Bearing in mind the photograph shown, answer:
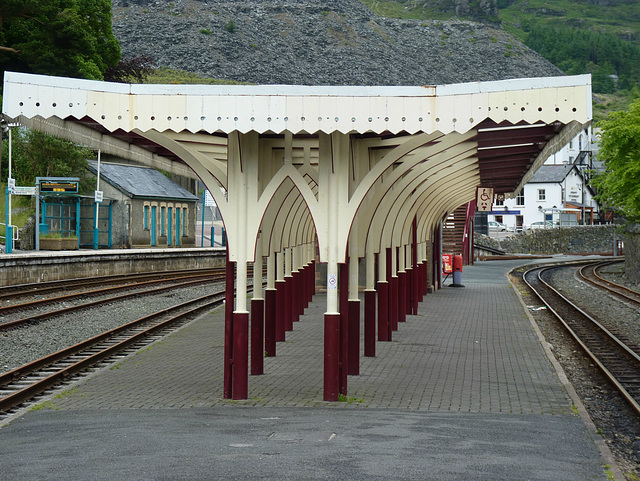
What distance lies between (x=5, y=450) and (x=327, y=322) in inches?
143

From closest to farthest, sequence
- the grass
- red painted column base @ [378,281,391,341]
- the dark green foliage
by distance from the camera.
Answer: red painted column base @ [378,281,391,341], the dark green foliage, the grass

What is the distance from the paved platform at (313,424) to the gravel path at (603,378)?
0.38 metres

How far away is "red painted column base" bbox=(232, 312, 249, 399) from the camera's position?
923 centimetres

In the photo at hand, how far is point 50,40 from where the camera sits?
44375mm

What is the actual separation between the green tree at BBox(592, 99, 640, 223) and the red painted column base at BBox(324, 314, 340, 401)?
24795 millimetres

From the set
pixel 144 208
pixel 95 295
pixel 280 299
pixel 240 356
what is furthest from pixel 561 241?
pixel 240 356

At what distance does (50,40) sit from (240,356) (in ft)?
129

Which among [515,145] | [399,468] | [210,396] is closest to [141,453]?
[399,468]

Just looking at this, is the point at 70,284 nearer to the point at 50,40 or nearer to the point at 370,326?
the point at 370,326

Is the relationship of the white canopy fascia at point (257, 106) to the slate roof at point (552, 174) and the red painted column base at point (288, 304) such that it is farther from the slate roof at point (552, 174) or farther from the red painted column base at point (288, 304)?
the slate roof at point (552, 174)

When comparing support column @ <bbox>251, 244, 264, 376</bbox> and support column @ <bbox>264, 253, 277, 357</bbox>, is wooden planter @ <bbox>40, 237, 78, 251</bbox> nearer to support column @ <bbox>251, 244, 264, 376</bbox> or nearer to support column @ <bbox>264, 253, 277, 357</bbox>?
support column @ <bbox>264, 253, 277, 357</bbox>

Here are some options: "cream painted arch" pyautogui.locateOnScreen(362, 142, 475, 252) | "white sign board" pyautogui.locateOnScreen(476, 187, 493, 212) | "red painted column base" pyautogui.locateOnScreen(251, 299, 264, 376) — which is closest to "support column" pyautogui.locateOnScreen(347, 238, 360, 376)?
"cream painted arch" pyautogui.locateOnScreen(362, 142, 475, 252)

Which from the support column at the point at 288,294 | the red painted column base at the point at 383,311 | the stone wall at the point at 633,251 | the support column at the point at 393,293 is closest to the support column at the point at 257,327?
the red painted column base at the point at 383,311

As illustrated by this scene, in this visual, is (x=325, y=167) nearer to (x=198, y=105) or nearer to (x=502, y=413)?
(x=198, y=105)
